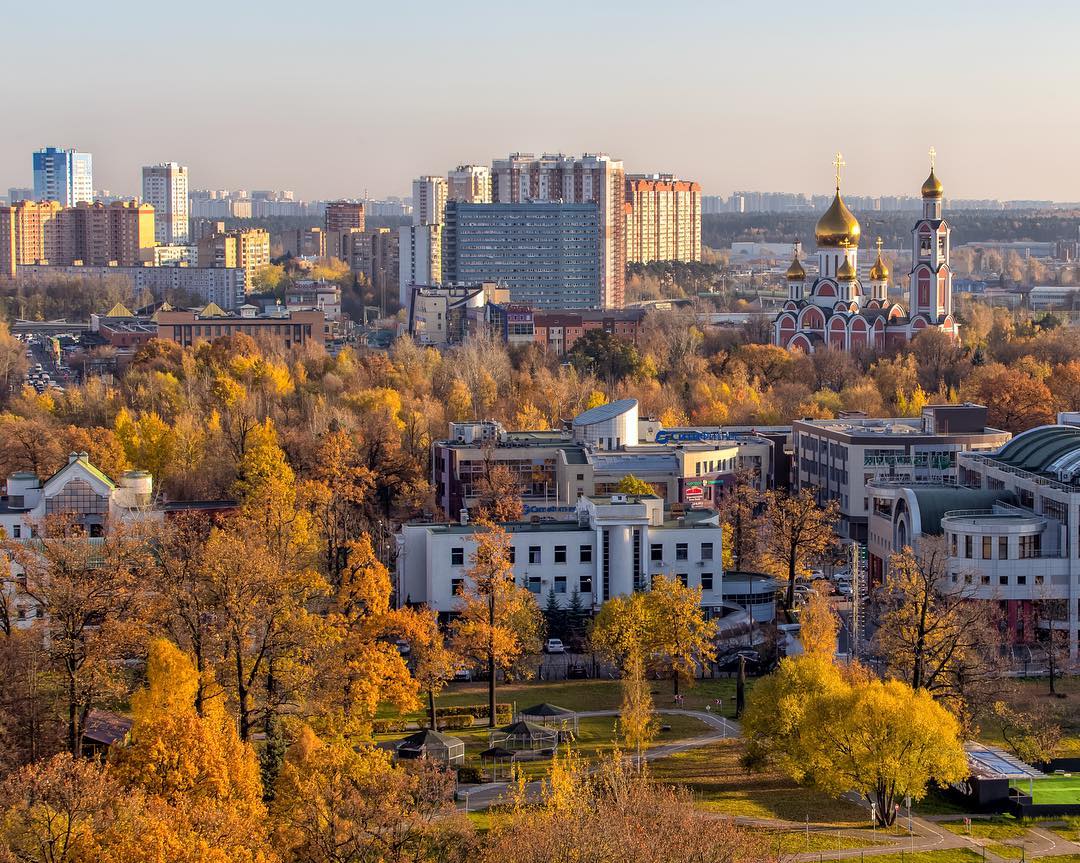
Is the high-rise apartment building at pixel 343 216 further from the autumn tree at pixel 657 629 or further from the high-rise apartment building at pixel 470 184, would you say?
the autumn tree at pixel 657 629

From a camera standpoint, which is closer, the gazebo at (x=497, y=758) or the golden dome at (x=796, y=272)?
the gazebo at (x=497, y=758)

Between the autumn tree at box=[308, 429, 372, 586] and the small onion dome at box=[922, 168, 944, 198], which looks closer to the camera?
the autumn tree at box=[308, 429, 372, 586]

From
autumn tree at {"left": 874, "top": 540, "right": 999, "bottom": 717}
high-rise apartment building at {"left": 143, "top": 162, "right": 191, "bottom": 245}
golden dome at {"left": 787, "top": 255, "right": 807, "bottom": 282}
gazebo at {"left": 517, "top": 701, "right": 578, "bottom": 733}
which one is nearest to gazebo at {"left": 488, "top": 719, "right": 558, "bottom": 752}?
gazebo at {"left": 517, "top": 701, "right": 578, "bottom": 733}

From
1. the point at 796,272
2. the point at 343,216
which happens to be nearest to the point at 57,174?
the point at 343,216

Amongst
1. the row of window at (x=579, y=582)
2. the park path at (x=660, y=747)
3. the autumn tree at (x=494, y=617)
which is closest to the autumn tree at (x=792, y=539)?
the row of window at (x=579, y=582)

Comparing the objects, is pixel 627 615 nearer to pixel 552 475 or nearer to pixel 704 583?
pixel 704 583

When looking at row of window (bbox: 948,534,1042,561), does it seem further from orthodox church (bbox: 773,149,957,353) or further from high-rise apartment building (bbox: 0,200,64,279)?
high-rise apartment building (bbox: 0,200,64,279)

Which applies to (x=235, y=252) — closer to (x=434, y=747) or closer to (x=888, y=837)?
(x=434, y=747)
